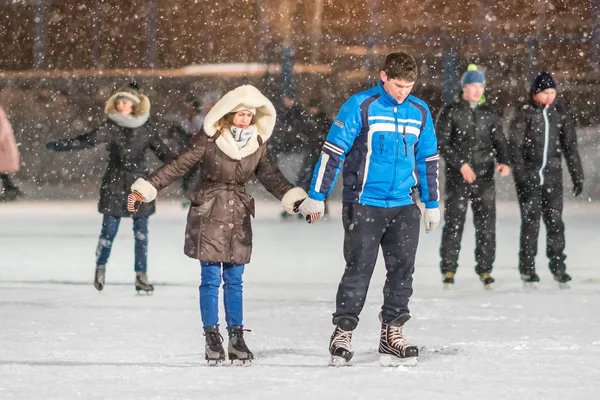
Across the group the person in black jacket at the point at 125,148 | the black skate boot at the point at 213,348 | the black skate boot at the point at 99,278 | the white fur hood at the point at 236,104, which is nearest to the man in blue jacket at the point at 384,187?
the white fur hood at the point at 236,104

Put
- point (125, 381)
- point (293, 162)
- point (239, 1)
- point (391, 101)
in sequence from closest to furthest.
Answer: point (125, 381), point (391, 101), point (293, 162), point (239, 1)

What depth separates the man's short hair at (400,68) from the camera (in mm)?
5375

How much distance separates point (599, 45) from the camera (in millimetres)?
20438

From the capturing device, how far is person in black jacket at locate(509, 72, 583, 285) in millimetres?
8570

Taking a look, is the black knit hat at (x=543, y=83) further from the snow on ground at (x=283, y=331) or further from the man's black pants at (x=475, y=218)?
the snow on ground at (x=283, y=331)

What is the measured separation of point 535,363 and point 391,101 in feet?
3.93

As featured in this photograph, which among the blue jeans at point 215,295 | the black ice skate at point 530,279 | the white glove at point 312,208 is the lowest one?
the black ice skate at point 530,279

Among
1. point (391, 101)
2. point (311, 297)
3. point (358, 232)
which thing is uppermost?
point (391, 101)

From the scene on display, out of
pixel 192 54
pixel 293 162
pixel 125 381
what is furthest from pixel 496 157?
pixel 192 54

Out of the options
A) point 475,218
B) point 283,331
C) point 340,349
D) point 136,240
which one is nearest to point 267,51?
point 475,218

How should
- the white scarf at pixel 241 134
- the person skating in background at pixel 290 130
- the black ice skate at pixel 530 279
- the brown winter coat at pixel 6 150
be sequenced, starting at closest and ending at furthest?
the brown winter coat at pixel 6 150 → the white scarf at pixel 241 134 → the black ice skate at pixel 530 279 → the person skating in background at pixel 290 130

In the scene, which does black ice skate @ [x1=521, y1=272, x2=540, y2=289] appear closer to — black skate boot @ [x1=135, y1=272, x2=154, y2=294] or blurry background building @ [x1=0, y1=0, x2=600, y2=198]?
black skate boot @ [x1=135, y1=272, x2=154, y2=294]

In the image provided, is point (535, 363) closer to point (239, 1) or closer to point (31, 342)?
point (31, 342)

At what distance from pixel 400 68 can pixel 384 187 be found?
476mm
